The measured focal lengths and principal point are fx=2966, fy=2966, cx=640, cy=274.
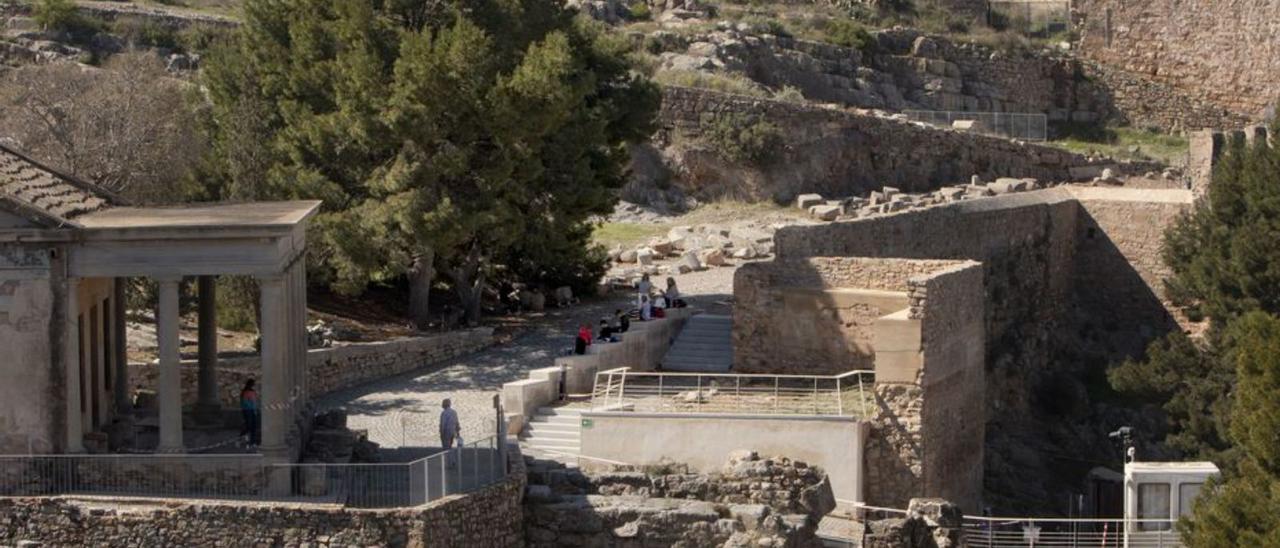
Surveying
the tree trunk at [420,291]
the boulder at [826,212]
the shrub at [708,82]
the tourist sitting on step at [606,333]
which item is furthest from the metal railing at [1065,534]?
the shrub at [708,82]

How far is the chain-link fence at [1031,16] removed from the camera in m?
72.3

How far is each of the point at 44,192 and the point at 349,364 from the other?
734cm

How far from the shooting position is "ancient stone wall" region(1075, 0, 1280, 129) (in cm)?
6538

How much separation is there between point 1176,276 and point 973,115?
13.8m

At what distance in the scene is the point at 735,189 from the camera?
188 feet

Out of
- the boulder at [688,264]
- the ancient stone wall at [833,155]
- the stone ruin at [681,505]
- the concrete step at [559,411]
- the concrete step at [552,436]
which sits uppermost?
the ancient stone wall at [833,155]

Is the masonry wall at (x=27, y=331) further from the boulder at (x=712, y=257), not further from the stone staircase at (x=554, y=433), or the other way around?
the boulder at (x=712, y=257)

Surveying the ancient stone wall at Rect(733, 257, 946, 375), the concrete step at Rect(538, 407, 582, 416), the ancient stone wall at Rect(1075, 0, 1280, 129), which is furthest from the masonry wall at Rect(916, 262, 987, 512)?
the ancient stone wall at Rect(1075, 0, 1280, 129)

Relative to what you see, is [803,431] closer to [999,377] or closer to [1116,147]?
[999,377]

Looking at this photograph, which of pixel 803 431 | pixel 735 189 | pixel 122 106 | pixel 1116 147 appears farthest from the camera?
pixel 1116 147

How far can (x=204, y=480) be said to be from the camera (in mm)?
33000

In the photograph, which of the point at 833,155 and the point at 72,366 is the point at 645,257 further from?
the point at 72,366

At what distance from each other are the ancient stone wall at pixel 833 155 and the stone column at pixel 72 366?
24965 mm

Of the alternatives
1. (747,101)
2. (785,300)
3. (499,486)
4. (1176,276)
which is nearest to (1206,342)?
(1176,276)
